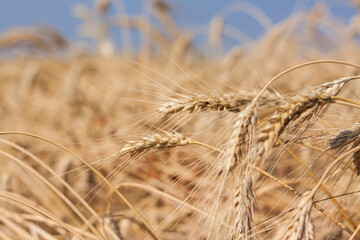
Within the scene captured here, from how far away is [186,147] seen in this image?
3.94 feet

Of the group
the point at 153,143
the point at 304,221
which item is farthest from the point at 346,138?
the point at 153,143

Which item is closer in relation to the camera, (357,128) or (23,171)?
(357,128)

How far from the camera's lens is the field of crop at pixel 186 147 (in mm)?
759

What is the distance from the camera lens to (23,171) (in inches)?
76.6

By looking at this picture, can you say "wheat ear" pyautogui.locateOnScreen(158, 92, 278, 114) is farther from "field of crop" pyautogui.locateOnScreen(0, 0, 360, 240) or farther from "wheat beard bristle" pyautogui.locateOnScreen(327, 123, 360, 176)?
"wheat beard bristle" pyautogui.locateOnScreen(327, 123, 360, 176)

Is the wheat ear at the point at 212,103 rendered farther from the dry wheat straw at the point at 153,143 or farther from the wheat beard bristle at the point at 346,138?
Result: the wheat beard bristle at the point at 346,138

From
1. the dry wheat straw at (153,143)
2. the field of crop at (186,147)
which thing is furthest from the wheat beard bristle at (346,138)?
the dry wheat straw at (153,143)

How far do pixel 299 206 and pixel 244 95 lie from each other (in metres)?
0.34

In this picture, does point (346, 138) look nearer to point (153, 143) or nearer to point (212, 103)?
point (212, 103)

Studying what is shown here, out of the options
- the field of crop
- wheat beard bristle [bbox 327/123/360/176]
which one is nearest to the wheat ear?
the field of crop

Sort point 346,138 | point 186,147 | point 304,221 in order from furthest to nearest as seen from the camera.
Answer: point 186,147
point 346,138
point 304,221

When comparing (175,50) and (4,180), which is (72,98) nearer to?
(175,50)

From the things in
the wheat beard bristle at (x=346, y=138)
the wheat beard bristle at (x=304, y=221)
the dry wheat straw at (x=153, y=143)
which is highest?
the dry wheat straw at (x=153, y=143)

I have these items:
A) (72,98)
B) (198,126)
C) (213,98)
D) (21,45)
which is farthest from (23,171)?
(21,45)
